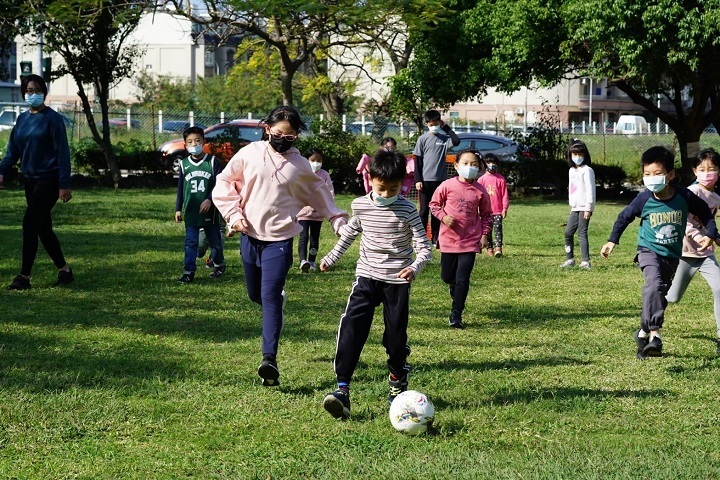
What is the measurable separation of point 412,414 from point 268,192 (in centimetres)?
192

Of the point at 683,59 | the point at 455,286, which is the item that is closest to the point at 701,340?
the point at 455,286

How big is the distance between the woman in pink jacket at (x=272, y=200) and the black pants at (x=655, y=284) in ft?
7.84

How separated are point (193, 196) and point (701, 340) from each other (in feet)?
18.3

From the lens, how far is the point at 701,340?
27.7 ft

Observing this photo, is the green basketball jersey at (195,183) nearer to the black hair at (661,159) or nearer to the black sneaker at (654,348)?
the black hair at (661,159)

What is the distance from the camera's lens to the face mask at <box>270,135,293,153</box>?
6539 millimetres

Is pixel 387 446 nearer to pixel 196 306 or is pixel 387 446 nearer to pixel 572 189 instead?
pixel 196 306

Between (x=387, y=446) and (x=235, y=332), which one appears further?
(x=235, y=332)

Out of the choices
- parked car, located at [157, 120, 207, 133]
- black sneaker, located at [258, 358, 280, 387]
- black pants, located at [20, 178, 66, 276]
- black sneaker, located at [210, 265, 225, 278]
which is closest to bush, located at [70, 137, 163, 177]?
parked car, located at [157, 120, 207, 133]

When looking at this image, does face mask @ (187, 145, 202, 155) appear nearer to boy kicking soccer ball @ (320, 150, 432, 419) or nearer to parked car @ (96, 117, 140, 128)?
boy kicking soccer ball @ (320, 150, 432, 419)

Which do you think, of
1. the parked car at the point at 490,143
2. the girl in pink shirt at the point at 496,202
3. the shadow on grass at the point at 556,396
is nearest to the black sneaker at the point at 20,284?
the shadow on grass at the point at 556,396

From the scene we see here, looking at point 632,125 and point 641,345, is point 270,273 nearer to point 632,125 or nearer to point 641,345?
point 641,345

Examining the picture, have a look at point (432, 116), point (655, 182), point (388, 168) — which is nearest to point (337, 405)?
point (388, 168)

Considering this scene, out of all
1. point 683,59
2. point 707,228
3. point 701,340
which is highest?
point 683,59
